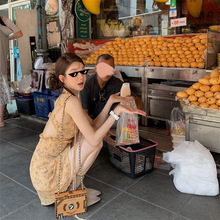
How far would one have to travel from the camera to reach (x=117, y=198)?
2.49 meters

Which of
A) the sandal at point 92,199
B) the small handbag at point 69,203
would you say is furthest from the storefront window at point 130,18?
the small handbag at point 69,203

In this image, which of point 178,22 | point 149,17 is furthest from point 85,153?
point 149,17

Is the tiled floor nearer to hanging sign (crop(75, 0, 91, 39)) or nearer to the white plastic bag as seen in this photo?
the white plastic bag

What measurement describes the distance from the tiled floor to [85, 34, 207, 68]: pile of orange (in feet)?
5.93

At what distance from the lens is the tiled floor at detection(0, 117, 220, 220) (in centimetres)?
222

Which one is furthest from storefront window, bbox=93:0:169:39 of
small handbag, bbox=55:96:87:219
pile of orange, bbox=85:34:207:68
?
small handbag, bbox=55:96:87:219

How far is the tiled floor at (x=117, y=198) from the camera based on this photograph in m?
2.22

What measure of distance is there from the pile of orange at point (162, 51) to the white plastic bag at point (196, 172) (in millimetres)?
1674

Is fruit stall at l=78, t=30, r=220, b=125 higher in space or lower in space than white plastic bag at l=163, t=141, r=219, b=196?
higher

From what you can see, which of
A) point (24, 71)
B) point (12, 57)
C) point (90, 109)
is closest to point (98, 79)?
point (90, 109)

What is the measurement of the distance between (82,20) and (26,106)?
2.38 m

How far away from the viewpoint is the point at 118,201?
2434 mm

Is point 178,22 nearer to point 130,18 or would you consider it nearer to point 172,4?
point 172,4

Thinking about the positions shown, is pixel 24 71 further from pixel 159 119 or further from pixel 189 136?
pixel 189 136
